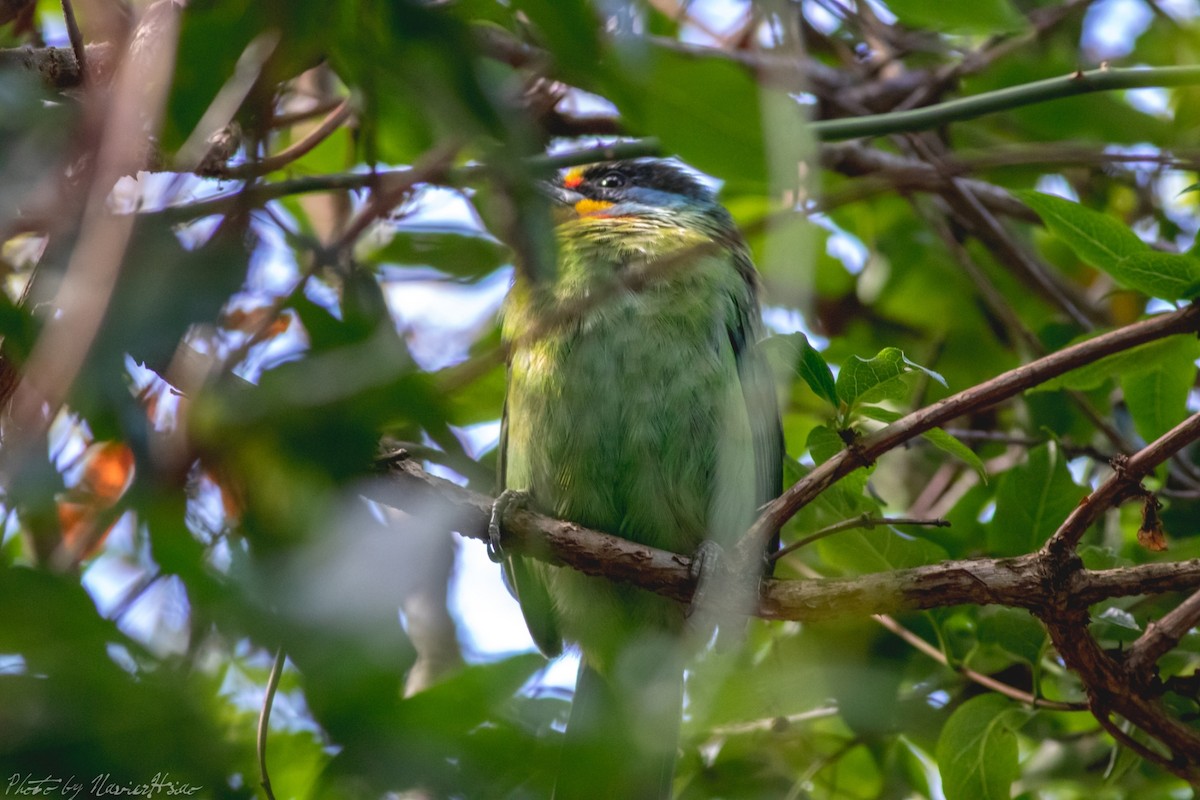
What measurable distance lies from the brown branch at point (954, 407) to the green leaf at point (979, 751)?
0.66 meters

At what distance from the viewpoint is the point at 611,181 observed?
149 inches

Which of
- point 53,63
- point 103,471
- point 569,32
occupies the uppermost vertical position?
point 569,32

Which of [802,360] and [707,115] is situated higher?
[707,115]

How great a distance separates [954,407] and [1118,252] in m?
0.58

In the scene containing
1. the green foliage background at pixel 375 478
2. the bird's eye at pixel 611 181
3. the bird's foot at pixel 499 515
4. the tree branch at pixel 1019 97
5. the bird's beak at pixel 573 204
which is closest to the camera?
the green foliage background at pixel 375 478

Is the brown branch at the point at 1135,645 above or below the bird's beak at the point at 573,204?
above

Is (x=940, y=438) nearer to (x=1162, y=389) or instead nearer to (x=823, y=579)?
(x=823, y=579)

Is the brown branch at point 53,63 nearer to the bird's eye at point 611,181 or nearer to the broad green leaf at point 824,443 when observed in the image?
the broad green leaf at point 824,443

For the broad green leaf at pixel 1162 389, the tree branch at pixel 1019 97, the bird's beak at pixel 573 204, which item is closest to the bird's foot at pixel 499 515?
the bird's beak at pixel 573 204

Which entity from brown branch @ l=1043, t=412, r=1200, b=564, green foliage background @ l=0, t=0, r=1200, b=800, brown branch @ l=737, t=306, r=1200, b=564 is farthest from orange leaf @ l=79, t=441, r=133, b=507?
brown branch @ l=1043, t=412, r=1200, b=564

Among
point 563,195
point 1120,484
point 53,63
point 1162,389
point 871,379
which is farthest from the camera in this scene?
point 563,195

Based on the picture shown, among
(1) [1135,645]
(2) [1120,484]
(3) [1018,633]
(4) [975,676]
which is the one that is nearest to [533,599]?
(4) [975,676]

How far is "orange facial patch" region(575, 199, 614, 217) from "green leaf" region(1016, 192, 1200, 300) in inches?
68.2

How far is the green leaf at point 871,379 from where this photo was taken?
6.30 ft
